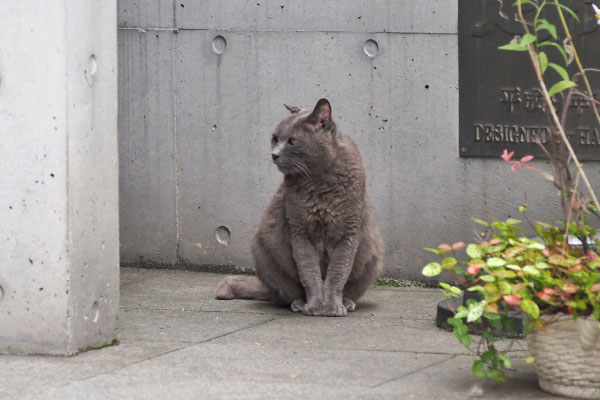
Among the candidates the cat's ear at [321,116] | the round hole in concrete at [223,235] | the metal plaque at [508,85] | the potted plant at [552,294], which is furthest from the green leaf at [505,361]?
the round hole in concrete at [223,235]

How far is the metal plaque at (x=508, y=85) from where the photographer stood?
6531mm

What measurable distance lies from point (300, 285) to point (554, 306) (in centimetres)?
249

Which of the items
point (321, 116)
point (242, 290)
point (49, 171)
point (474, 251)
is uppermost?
point (321, 116)

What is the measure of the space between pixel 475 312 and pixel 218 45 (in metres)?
3.99

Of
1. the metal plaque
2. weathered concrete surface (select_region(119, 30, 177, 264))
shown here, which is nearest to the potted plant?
the metal plaque

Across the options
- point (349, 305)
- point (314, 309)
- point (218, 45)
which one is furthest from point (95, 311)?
point (218, 45)

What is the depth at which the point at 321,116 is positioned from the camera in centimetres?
586

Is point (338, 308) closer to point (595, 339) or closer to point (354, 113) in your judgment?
point (354, 113)

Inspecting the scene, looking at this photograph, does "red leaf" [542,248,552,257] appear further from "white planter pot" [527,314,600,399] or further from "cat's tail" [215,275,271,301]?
"cat's tail" [215,275,271,301]

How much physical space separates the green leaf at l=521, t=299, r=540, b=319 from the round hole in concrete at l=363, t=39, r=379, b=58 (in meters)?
3.52

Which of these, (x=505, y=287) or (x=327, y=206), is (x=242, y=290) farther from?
(x=505, y=287)

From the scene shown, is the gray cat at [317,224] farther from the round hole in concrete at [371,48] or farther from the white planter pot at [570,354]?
the white planter pot at [570,354]

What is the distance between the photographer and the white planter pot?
3.78 meters

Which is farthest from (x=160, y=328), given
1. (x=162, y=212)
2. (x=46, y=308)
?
(x=162, y=212)
